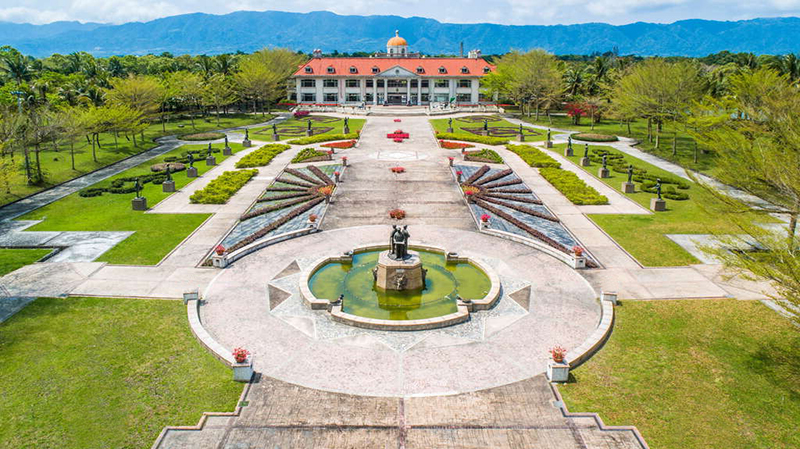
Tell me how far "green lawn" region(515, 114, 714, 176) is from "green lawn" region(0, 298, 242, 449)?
142 ft

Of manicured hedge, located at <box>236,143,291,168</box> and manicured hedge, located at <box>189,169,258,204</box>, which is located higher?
manicured hedge, located at <box>236,143,291,168</box>

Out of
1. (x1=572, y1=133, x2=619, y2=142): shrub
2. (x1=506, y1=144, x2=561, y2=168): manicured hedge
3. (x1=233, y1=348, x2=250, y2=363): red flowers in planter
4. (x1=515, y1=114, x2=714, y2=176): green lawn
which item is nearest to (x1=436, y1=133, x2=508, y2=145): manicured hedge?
(x1=506, y1=144, x2=561, y2=168): manicured hedge

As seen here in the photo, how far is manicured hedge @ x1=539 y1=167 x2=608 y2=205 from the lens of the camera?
4278 centimetres

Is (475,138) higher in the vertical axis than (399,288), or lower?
higher

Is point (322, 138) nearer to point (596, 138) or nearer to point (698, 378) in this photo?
point (596, 138)

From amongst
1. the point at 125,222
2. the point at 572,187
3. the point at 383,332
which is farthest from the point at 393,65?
the point at 383,332

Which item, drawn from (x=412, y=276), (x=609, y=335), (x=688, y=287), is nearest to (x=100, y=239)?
(x=412, y=276)

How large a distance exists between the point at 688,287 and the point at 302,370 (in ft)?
67.7

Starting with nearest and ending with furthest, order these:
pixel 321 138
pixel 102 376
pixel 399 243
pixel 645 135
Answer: pixel 102 376 → pixel 399 243 → pixel 321 138 → pixel 645 135

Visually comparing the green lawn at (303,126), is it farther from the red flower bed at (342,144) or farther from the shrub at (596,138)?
the shrub at (596,138)

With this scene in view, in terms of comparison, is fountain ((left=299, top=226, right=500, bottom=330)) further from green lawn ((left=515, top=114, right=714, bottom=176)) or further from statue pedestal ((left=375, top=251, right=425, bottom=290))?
green lawn ((left=515, top=114, right=714, bottom=176))

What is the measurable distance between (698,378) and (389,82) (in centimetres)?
10961

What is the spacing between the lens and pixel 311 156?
58062mm

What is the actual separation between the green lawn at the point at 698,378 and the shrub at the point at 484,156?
33.6m
